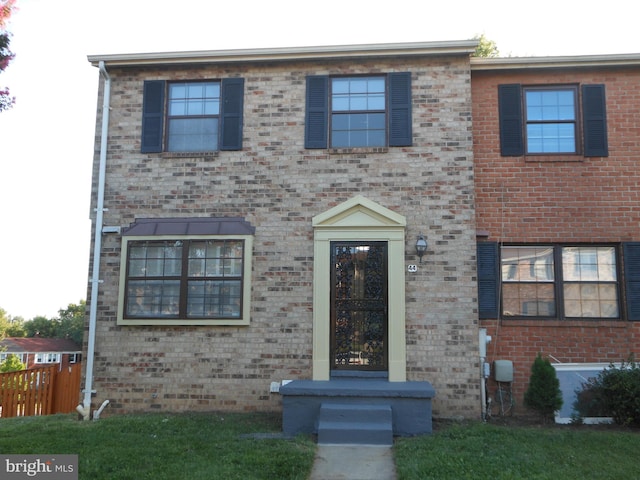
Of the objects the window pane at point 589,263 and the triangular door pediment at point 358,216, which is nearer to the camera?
the triangular door pediment at point 358,216

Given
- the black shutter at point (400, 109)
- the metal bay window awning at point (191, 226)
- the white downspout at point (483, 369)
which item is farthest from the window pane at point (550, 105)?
the metal bay window awning at point (191, 226)

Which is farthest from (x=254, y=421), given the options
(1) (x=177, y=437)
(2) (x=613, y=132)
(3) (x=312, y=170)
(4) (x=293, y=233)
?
(2) (x=613, y=132)

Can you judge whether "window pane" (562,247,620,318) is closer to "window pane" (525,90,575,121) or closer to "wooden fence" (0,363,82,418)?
"window pane" (525,90,575,121)

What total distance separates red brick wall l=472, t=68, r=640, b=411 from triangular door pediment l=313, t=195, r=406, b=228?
1.58m

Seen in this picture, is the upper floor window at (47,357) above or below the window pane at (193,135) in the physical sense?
below

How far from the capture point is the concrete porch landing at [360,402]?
7.36 meters

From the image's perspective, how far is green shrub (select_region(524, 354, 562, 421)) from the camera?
313 inches

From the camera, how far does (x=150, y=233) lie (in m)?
8.88

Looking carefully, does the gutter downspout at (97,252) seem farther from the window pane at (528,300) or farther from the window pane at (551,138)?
the window pane at (551,138)

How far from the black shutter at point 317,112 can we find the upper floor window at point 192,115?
43.7 inches

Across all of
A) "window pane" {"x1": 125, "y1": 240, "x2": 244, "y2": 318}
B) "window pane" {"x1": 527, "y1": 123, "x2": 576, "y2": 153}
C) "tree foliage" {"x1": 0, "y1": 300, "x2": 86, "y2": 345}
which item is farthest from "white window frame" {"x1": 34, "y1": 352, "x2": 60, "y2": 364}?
"window pane" {"x1": 527, "y1": 123, "x2": 576, "y2": 153}

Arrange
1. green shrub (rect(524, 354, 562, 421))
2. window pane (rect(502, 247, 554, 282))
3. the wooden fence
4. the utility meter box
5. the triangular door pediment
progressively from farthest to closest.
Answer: the wooden fence → window pane (rect(502, 247, 554, 282)) → the triangular door pediment → the utility meter box → green shrub (rect(524, 354, 562, 421))

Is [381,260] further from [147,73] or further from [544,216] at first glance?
[147,73]

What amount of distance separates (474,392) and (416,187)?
3203mm
